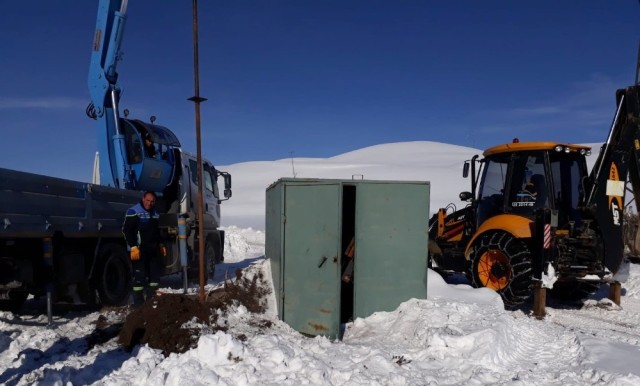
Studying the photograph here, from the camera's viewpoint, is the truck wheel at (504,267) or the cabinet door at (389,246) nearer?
the cabinet door at (389,246)

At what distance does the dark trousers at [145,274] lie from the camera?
26.7 ft

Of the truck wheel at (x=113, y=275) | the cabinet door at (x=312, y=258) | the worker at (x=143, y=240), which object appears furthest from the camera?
the truck wheel at (x=113, y=275)

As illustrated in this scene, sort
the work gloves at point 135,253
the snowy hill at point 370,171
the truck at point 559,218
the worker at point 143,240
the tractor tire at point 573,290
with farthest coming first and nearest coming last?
the snowy hill at point 370,171
the tractor tire at point 573,290
the truck at point 559,218
the worker at point 143,240
the work gloves at point 135,253

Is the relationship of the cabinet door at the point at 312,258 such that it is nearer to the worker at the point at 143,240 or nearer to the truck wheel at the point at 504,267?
the worker at the point at 143,240

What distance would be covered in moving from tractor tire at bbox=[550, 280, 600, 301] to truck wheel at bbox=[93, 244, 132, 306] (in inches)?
292

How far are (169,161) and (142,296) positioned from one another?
10.7ft

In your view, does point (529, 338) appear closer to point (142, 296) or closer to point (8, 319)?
point (142, 296)

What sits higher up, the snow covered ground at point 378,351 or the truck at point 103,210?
the truck at point 103,210

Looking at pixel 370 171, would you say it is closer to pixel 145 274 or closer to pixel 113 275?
pixel 113 275

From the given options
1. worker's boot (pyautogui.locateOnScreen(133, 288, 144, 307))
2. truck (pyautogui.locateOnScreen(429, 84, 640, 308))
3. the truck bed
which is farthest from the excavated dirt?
truck (pyautogui.locateOnScreen(429, 84, 640, 308))

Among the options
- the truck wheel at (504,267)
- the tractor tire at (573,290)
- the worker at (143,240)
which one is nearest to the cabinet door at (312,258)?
the worker at (143,240)

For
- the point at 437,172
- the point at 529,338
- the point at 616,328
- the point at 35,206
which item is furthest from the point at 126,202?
the point at 437,172

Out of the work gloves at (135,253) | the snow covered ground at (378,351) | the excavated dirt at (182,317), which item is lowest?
the snow covered ground at (378,351)

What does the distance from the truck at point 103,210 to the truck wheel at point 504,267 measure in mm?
4773
